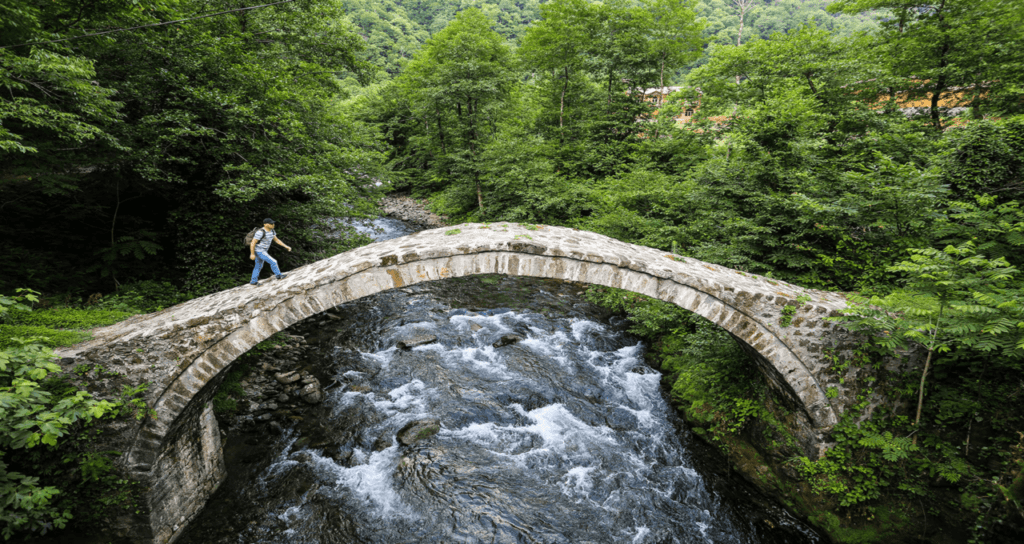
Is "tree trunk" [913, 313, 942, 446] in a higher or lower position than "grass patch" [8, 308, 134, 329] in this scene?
higher

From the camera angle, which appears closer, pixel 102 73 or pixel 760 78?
pixel 102 73

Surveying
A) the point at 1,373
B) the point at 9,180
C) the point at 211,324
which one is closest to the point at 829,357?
the point at 211,324

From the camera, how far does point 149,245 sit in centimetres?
812

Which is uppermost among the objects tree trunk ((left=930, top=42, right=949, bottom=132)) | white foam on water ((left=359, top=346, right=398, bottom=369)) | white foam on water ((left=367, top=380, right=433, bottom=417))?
tree trunk ((left=930, top=42, right=949, bottom=132))

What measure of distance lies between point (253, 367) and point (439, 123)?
59.7ft

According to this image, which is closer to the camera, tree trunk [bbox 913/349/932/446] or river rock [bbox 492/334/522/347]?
tree trunk [bbox 913/349/932/446]

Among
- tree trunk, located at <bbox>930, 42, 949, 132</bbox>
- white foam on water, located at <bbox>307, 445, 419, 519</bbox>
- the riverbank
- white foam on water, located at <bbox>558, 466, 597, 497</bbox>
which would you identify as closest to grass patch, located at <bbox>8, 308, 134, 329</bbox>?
white foam on water, located at <bbox>307, 445, 419, 519</bbox>

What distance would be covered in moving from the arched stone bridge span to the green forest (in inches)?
16.0

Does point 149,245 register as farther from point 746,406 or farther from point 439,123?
point 439,123

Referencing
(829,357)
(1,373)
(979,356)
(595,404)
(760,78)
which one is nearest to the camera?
(1,373)

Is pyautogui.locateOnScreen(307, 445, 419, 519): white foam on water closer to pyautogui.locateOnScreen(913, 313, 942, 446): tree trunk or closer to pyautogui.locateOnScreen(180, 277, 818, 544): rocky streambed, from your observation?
pyautogui.locateOnScreen(180, 277, 818, 544): rocky streambed

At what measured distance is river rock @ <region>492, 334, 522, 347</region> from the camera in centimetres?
1008

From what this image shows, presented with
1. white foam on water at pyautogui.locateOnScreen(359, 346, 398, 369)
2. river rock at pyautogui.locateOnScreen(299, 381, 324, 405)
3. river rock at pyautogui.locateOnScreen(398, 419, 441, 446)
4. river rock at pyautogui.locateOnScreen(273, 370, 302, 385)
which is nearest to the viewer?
river rock at pyautogui.locateOnScreen(398, 419, 441, 446)

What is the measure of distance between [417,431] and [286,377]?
353 cm
